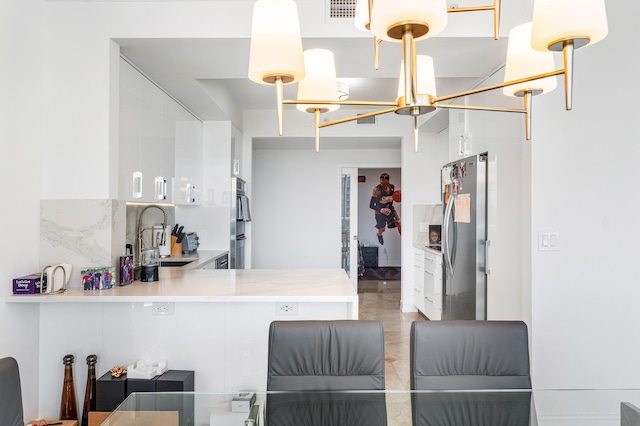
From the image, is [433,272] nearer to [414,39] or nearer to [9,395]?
[414,39]

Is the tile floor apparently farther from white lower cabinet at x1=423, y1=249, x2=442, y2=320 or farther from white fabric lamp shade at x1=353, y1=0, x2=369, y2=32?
white fabric lamp shade at x1=353, y1=0, x2=369, y2=32

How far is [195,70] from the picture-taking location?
3.19m

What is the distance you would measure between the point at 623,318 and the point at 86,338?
318cm

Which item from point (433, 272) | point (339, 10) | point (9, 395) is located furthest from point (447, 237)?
point (9, 395)

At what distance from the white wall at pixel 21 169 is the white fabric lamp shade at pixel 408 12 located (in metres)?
2.03

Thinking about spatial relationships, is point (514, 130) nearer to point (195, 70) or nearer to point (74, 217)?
point (195, 70)

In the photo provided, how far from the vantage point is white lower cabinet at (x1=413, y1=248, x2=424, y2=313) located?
17.7 feet

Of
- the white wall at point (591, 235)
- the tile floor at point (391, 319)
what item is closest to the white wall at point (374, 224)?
the tile floor at point (391, 319)

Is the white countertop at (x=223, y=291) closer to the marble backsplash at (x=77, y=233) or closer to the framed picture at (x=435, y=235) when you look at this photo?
the marble backsplash at (x=77, y=233)

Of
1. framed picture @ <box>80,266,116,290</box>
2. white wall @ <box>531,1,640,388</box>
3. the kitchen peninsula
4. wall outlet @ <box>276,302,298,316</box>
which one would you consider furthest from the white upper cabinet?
white wall @ <box>531,1,640,388</box>

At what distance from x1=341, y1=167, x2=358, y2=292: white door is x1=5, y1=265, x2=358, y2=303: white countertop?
3.83 metres

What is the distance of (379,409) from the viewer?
151cm

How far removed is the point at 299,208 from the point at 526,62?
18.1 ft

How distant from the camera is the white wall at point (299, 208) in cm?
690
